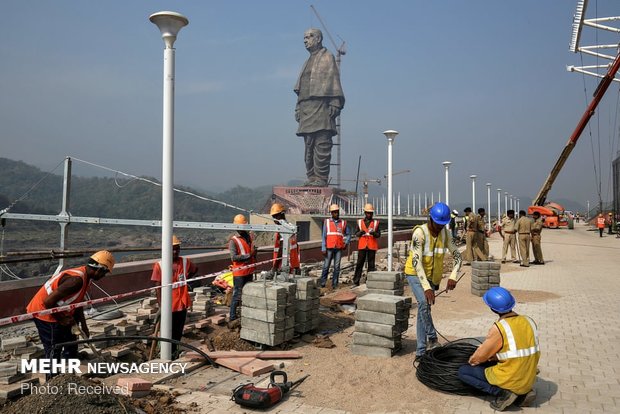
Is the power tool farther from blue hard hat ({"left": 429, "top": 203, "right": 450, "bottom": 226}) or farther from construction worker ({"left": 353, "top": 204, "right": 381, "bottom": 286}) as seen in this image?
construction worker ({"left": 353, "top": 204, "right": 381, "bottom": 286})

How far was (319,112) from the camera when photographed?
95.4 metres

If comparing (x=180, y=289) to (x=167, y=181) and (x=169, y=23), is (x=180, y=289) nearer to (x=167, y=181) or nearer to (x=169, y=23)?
(x=167, y=181)

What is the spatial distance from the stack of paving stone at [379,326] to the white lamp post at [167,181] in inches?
98.3

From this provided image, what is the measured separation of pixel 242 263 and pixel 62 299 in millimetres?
3163

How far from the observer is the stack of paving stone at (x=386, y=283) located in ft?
30.6

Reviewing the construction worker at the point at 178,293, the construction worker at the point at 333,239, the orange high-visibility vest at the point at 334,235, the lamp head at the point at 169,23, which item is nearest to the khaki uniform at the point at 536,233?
the construction worker at the point at 333,239

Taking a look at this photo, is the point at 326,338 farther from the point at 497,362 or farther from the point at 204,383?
the point at 497,362

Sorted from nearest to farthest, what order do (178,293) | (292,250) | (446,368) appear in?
(446,368)
(178,293)
(292,250)

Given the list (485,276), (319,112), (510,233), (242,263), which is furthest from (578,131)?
(319,112)

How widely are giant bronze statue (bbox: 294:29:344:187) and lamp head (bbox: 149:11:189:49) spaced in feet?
291

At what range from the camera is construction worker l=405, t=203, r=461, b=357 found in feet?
18.8

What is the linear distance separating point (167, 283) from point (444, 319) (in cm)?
517

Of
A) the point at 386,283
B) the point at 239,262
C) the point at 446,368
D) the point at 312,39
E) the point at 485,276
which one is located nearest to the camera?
the point at 446,368

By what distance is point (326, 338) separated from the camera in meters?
7.07
